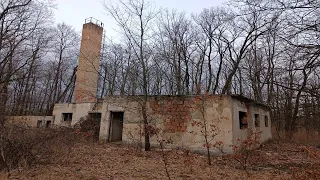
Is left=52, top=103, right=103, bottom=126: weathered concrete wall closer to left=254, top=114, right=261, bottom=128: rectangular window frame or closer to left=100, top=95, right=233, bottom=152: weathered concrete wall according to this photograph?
left=100, top=95, right=233, bottom=152: weathered concrete wall

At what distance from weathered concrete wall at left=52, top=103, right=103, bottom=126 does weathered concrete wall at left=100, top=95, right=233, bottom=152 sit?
6708mm

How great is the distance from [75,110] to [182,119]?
1234 cm

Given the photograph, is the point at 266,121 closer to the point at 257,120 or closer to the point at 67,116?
the point at 257,120

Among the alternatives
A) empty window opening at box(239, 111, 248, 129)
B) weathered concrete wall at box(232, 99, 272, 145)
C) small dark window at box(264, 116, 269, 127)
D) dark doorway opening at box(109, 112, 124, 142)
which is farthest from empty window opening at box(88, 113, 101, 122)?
small dark window at box(264, 116, 269, 127)

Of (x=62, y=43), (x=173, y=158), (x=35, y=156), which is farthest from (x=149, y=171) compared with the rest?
(x=62, y=43)

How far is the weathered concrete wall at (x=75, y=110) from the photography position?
64.3ft

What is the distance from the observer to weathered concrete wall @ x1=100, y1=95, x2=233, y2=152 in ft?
37.2

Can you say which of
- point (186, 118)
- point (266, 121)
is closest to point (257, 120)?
point (266, 121)

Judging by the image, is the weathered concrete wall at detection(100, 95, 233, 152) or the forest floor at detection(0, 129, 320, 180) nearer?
the forest floor at detection(0, 129, 320, 180)

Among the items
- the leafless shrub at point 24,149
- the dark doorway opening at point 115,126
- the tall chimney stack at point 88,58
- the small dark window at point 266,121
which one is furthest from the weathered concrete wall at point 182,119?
the tall chimney stack at point 88,58

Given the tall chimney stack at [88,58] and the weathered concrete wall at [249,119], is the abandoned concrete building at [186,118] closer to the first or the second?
the weathered concrete wall at [249,119]

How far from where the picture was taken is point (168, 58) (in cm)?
2159

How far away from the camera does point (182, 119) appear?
39.8 ft

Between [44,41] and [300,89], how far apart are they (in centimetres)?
1791
